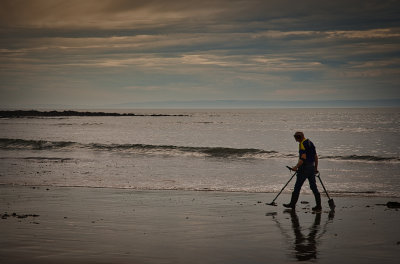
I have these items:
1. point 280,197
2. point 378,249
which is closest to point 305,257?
point 378,249

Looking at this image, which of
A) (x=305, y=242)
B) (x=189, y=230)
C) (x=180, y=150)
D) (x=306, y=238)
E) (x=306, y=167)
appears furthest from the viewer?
(x=180, y=150)

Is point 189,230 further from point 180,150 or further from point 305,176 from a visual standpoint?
point 180,150

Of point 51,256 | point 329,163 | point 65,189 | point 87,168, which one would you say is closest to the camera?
point 51,256

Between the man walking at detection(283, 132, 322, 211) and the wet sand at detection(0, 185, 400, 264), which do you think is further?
the man walking at detection(283, 132, 322, 211)

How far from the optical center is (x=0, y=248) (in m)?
7.95

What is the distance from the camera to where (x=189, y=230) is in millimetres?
9625

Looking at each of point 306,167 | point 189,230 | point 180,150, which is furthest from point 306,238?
point 180,150

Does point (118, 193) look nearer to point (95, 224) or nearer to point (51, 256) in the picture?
point (95, 224)

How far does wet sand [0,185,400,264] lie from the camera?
7.66m

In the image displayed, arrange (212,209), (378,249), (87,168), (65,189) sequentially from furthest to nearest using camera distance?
(87,168), (65,189), (212,209), (378,249)

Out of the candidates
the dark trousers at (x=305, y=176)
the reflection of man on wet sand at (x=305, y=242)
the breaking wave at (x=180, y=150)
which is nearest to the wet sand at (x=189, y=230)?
the reflection of man on wet sand at (x=305, y=242)

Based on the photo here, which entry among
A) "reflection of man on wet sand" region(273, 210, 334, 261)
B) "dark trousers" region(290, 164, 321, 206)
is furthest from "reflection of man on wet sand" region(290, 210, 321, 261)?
"dark trousers" region(290, 164, 321, 206)

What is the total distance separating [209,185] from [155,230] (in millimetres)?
8536

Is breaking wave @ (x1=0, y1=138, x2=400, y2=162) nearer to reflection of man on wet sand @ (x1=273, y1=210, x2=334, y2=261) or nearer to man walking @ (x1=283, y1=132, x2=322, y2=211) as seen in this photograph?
man walking @ (x1=283, y1=132, x2=322, y2=211)
